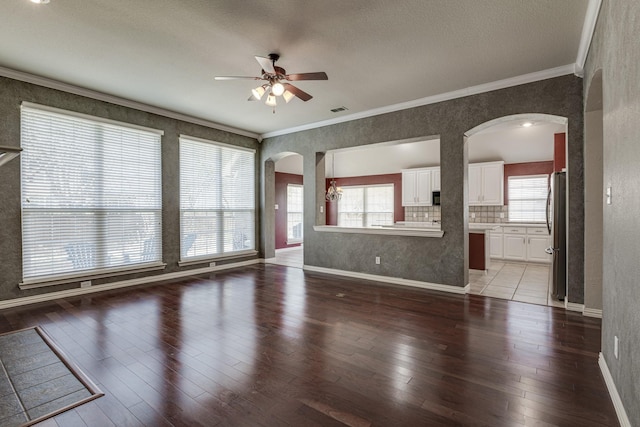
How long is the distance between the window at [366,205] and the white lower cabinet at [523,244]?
354 centimetres

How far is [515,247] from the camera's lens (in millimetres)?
7199

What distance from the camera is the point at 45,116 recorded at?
166 inches

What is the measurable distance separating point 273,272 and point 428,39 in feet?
15.2

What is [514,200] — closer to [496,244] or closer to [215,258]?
[496,244]

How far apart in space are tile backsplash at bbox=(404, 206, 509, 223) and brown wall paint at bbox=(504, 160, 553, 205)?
30 centimetres

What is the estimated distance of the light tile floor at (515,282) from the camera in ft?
14.4

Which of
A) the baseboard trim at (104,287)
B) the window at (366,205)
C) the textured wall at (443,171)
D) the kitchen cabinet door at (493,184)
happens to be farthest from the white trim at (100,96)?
the kitchen cabinet door at (493,184)

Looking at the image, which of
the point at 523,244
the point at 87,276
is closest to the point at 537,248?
the point at 523,244

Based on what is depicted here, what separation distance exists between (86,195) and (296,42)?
3794mm

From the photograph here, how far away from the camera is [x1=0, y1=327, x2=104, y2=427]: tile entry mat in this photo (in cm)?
190

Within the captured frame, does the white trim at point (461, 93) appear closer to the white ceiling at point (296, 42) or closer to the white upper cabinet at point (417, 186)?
the white ceiling at point (296, 42)

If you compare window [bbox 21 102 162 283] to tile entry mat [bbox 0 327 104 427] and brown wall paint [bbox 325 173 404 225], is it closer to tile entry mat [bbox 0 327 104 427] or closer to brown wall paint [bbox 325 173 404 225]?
tile entry mat [bbox 0 327 104 427]

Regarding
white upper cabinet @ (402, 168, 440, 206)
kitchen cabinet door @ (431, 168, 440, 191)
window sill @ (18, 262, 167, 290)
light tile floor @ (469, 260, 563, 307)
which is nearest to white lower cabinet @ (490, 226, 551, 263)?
light tile floor @ (469, 260, 563, 307)

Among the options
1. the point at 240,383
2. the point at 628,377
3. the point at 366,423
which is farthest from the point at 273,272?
the point at 628,377
